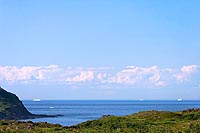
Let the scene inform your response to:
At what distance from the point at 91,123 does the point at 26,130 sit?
14835 millimetres

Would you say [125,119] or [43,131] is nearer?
[43,131]

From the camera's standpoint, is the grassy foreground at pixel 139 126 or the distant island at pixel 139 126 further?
the distant island at pixel 139 126

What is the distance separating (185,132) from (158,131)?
4.61 meters

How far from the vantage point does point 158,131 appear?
68375 millimetres

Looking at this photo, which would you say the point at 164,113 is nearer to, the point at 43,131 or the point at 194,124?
the point at 194,124

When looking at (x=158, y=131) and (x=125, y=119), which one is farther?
(x=125, y=119)

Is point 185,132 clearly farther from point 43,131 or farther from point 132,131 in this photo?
point 43,131

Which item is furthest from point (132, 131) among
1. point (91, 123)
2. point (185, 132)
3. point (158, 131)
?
point (91, 123)

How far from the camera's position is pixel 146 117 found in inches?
3629

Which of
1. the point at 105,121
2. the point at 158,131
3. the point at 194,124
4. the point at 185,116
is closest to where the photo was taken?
the point at 158,131

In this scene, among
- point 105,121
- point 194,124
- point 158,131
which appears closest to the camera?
point 158,131

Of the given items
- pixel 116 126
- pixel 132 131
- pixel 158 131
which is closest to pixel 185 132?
pixel 158 131

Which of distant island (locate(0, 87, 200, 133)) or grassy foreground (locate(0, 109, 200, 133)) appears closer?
grassy foreground (locate(0, 109, 200, 133))

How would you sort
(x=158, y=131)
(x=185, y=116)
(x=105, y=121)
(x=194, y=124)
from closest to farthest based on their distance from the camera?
(x=158, y=131) < (x=194, y=124) < (x=105, y=121) < (x=185, y=116)
